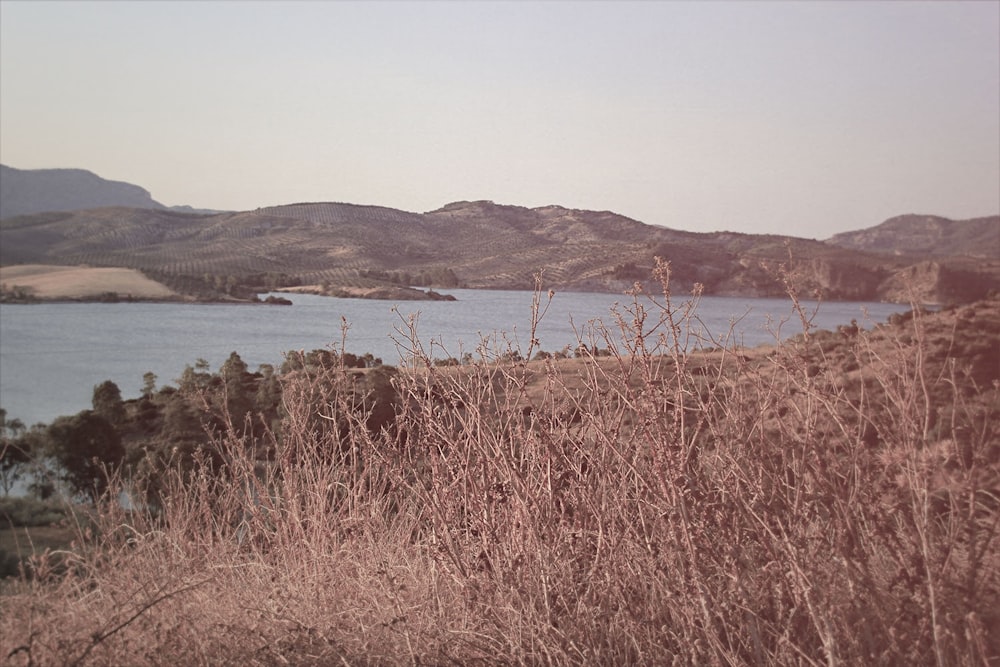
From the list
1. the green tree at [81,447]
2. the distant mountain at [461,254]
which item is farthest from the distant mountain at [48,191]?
the green tree at [81,447]

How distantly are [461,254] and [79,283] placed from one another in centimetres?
2581

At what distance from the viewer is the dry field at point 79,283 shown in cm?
4300

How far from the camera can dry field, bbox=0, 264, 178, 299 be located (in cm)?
4300

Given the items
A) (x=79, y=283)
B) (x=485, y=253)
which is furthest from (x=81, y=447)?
(x=79, y=283)

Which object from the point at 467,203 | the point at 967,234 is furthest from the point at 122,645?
the point at 467,203

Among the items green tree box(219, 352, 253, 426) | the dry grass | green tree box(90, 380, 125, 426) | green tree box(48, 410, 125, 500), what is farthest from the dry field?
the dry grass

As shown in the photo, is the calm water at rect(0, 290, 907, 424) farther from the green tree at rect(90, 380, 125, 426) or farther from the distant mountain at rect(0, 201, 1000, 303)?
the green tree at rect(90, 380, 125, 426)

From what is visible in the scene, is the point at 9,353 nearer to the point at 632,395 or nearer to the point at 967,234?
the point at 967,234

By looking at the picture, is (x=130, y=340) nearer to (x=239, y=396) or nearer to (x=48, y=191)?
(x=239, y=396)

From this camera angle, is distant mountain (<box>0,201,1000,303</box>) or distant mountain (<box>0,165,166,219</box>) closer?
distant mountain (<box>0,201,1000,303</box>)

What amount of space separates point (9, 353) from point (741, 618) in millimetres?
37468

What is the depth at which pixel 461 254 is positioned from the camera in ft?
94.6

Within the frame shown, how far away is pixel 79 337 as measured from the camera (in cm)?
3441

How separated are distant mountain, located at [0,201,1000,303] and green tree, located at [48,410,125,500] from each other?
9.55 metres
